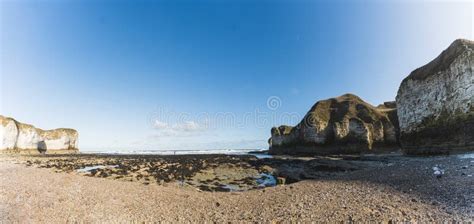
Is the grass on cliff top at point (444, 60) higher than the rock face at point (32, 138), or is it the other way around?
the grass on cliff top at point (444, 60)

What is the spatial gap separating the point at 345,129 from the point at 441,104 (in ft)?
92.1

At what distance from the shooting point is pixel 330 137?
2475 inches

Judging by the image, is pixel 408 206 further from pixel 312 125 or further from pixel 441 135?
pixel 312 125

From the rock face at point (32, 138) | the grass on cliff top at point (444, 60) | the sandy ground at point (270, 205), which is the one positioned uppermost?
the grass on cliff top at point (444, 60)

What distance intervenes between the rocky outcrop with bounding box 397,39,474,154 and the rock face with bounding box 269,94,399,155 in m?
14.3

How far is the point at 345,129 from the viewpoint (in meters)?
59.9

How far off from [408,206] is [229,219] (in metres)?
6.38

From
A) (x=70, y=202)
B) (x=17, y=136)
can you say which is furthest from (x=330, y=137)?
(x=17, y=136)

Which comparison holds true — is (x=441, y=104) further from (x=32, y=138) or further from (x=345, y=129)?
(x=32, y=138)

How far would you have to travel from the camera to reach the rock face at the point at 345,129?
57.2 metres

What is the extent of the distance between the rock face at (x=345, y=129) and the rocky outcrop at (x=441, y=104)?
1431 cm

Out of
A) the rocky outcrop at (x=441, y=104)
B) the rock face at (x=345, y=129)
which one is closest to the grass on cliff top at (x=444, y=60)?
the rocky outcrop at (x=441, y=104)

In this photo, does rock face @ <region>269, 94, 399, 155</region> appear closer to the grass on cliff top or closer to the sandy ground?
the grass on cliff top

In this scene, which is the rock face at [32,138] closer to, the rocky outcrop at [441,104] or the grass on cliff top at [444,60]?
the rocky outcrop at [441,104]
